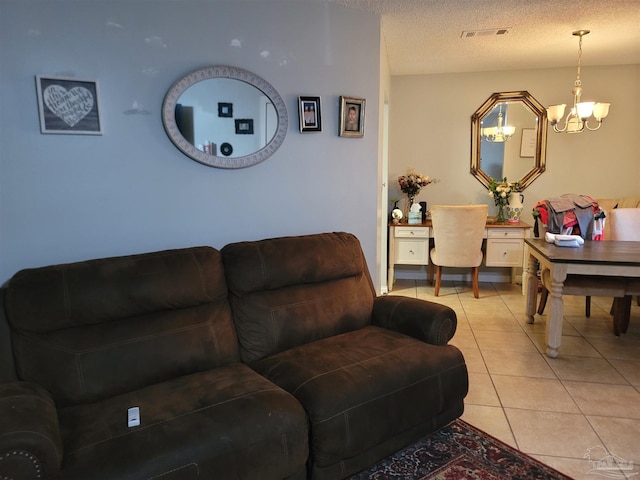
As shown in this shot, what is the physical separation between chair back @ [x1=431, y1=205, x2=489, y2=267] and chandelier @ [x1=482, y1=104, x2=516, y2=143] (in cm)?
106

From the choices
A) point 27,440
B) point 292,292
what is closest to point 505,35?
point 292,292

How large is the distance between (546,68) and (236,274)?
428cm

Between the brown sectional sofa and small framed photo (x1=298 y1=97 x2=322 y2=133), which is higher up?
small framed photo (x1=298 y1=97 x2=322 y2=133)

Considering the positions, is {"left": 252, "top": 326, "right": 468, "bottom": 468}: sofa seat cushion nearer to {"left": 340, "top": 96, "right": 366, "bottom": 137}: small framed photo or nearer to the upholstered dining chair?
{"left": 340, "top": 96, "right": 366, "bottom": 137}: small framed photo

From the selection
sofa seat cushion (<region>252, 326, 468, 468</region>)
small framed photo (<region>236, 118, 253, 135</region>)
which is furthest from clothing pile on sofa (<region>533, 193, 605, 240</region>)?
small framed photo (<region>236, 118, 253, 135</region>)

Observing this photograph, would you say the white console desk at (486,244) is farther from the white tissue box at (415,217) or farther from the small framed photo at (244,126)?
the small framed photo at (244,126)

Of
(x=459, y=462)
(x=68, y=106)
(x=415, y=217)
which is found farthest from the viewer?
(x=415, y=217)

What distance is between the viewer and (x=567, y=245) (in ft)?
10.1

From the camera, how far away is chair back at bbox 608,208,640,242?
11.3 feet

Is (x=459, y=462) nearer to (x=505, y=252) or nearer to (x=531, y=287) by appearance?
(x=531, y=287)

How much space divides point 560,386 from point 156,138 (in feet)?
8.80

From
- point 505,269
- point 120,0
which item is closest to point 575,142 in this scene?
point 505,269

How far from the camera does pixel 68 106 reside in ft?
6.62

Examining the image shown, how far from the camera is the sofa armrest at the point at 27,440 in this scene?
1.17m
